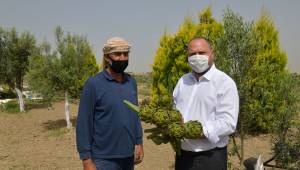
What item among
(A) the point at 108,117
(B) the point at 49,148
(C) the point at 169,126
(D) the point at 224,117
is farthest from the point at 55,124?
(D) the point at 224,117

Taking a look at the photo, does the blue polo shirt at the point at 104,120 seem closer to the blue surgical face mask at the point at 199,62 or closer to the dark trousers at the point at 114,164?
the dark trousers at the point at 114,164

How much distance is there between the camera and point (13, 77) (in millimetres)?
22766

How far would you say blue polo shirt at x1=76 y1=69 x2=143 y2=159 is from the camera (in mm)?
3502

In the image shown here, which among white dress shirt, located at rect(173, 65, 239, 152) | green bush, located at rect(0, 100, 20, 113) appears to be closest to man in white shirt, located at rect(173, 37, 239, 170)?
white dress shirt, located at rect(173, 65, 239, 152)

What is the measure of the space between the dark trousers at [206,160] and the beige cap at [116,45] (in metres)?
1.30

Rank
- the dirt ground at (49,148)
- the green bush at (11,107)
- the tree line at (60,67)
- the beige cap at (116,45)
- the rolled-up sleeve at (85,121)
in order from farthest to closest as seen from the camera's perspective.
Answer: the green bush at (11,107)
the tree line at (60,67)
the dirt ground at (49,148)
the beige cap at (116,45)
the rolled-up sleeve at (85,121)

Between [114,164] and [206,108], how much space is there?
1275 mm

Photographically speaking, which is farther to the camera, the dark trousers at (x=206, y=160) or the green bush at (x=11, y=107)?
the green bush at (x=11, y=107)

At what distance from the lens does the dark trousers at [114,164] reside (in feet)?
11.8

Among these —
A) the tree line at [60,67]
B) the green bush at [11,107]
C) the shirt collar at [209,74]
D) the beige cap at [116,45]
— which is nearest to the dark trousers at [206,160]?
the shirt collar at [209,74]

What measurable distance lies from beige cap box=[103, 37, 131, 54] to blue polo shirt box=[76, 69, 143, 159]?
0.25m

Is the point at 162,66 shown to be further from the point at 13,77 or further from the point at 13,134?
the point at 13,77

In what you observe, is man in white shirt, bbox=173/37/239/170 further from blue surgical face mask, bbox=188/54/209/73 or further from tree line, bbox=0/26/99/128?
tree line, bbox=0/26/99/128

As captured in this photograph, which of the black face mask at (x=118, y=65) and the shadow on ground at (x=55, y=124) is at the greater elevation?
the black face mask at (x=118, y=65)
